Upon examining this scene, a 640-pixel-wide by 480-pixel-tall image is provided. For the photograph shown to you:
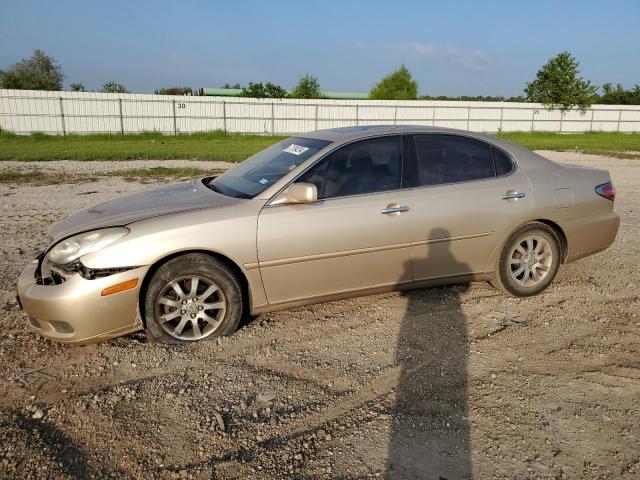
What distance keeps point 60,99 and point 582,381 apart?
30119mm

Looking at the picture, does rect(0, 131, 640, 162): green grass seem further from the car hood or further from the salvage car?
the salvage car

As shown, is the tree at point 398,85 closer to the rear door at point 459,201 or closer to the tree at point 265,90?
the tree at point 265,90

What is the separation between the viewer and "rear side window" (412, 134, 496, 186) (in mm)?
4516

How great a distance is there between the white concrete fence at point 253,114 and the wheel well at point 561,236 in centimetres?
2296

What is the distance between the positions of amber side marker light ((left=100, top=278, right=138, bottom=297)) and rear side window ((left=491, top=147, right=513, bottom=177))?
3.20m

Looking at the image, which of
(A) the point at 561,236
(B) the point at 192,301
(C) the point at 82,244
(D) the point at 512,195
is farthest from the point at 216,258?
(A) the point at 561,236

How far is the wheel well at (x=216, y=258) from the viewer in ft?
12.2

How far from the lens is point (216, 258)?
12.8ft

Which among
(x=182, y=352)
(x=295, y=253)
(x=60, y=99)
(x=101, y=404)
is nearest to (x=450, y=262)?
(x=295, y=253)

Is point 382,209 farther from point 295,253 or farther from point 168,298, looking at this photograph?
point 168,298

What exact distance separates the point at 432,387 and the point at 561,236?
7.99 feet

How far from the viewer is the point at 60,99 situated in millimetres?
27969

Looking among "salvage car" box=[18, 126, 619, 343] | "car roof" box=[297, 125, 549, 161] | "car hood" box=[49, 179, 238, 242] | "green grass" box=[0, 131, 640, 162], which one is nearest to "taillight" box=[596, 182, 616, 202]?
"salvage car" box=[18, 126, 619, 343]

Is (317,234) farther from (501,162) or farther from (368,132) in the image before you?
(501,162)
